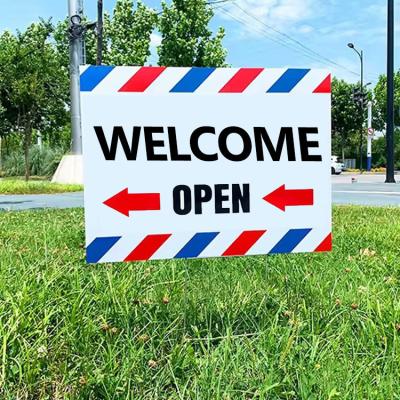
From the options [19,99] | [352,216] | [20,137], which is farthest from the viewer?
[20,137]

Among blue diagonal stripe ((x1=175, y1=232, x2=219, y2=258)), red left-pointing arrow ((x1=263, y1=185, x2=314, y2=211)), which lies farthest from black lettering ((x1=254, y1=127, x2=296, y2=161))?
blue diagonal stripe ((x1=175, y1=232, x2=219, y2=258))

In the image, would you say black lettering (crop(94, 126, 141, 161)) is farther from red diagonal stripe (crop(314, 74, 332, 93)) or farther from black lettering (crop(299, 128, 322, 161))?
red diagonal stripe (crop(314, 74, 332, 93))

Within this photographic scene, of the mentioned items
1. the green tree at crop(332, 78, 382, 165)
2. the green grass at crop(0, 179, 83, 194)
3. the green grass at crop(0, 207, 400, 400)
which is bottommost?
the green grass at crop(0, 179, 83, 194)

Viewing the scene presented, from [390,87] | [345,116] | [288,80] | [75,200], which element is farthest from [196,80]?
[345,116]

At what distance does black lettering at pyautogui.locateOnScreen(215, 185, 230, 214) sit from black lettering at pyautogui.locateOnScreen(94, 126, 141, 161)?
41 cm

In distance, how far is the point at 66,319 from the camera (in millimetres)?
2557

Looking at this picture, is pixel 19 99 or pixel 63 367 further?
pixel 19 99

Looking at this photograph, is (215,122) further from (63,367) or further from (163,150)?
(63,367)

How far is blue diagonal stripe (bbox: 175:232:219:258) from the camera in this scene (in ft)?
8.18

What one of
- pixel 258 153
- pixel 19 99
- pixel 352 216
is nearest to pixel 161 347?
pixel 258 153

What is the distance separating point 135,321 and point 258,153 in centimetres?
102

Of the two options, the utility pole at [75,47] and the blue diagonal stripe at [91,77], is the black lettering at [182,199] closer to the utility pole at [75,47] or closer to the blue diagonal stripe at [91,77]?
the blue diagonal stripe at [91,77]

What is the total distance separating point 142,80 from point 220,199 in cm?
64

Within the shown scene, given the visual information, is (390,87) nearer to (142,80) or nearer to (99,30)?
(99,30)
